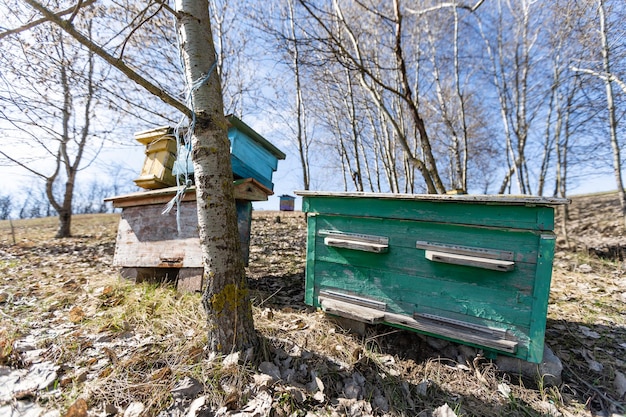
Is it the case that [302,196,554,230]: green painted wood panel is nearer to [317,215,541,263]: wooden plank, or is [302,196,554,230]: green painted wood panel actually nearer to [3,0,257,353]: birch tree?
[317,215,541,263]: wooden plank

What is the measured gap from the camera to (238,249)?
196 cm

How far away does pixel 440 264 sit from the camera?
2.12 meters

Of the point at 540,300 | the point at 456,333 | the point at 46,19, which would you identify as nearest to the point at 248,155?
the point at 46,19

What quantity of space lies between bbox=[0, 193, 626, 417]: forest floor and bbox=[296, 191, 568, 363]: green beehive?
0.29 m

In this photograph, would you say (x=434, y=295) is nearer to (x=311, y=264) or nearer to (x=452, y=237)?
(x=452, y=237)

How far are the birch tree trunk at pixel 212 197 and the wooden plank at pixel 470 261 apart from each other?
146 cm

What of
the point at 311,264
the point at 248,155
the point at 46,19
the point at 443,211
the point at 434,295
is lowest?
the point at 434,295

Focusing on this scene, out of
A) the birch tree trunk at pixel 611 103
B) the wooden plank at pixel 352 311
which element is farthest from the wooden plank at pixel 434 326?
the birch tree trunk at pixel 611 103

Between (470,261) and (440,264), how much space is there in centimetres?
22

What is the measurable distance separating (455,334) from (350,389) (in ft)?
2.93

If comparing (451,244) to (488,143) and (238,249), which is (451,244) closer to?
(238,249)

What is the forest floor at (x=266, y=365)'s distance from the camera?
164 centimetres

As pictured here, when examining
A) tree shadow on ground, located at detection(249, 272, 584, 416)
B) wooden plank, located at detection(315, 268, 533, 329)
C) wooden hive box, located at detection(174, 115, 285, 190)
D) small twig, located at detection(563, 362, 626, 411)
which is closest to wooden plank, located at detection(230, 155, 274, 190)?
wooden hive box, located at detection(174, 115, 285, 190)

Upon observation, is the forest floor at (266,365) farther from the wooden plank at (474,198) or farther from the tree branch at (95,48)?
the tree branch at (95,48)
